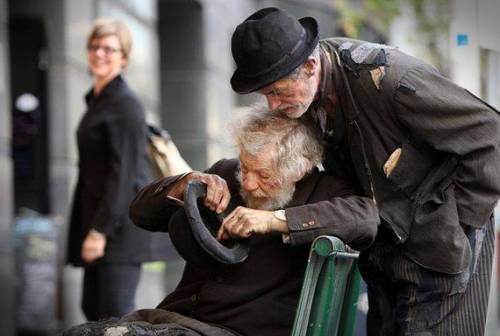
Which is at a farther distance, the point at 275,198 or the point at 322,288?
the point at 275,198

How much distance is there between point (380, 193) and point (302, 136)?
0.33m

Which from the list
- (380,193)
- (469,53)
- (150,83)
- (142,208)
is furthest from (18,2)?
(380,193)

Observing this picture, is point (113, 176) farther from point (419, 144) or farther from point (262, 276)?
point (419, 144)

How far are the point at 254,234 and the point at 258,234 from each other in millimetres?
22

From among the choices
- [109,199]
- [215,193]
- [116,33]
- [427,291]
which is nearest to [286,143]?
[215,193]

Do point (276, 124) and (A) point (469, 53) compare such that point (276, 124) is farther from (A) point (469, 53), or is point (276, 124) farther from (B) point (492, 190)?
(A) point (469, 53)

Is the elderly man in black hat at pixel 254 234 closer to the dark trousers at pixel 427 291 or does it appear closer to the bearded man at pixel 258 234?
the bearded man at pixel 258 234

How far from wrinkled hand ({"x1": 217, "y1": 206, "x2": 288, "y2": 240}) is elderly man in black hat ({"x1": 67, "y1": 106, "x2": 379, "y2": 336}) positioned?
3 centimetres

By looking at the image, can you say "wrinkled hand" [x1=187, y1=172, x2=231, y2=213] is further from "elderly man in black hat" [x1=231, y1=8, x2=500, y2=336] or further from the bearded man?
"elderly man in black hat" [x1=231, y1=8, x2=500, y2=336]

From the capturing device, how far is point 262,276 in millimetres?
3578

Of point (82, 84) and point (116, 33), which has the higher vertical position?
point (116, 33)

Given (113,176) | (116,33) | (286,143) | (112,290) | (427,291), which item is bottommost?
(112,290)

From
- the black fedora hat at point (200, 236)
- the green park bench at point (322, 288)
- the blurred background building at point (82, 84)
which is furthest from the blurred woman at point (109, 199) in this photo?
the green park bench at point (322, 288)

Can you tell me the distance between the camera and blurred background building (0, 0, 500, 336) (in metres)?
Result: 6.18
